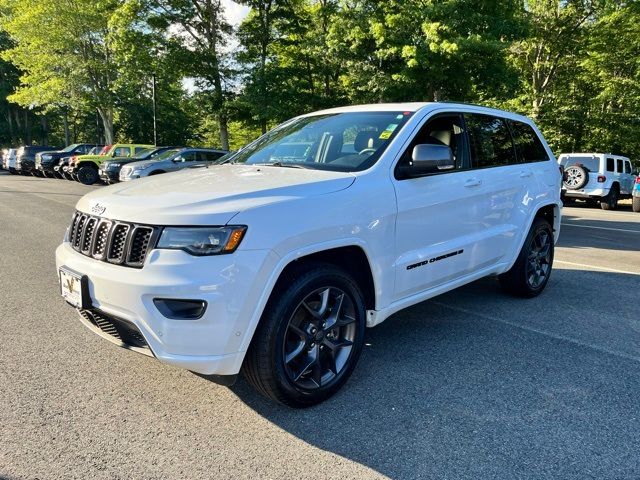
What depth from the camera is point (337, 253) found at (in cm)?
292

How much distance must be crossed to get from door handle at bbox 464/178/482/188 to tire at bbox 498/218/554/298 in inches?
45.1

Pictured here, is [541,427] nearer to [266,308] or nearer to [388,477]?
[388,477]

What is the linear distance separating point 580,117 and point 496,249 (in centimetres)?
2303

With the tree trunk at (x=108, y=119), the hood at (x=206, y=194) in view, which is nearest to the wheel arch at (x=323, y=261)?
the hood at (x=206, y=194)

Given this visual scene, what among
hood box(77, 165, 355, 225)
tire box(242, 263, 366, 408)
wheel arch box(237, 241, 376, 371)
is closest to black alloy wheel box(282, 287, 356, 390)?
tire box(242, 263, 366, 408)

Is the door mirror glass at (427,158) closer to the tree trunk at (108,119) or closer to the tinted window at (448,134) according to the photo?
Result: the tinted window at (448,134)

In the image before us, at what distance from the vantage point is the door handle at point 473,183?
3727 millimetres

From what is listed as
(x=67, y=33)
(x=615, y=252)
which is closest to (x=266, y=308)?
(x=615, y=252)

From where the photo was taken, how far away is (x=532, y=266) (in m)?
4.83

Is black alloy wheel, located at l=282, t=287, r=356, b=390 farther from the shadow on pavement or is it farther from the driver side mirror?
the driver side mirror

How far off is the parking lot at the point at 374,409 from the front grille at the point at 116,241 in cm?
90

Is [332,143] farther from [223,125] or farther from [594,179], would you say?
[223,125]

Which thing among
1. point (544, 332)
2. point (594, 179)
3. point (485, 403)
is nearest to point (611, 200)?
point (594, 179)

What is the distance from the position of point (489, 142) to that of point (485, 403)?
2381mm
